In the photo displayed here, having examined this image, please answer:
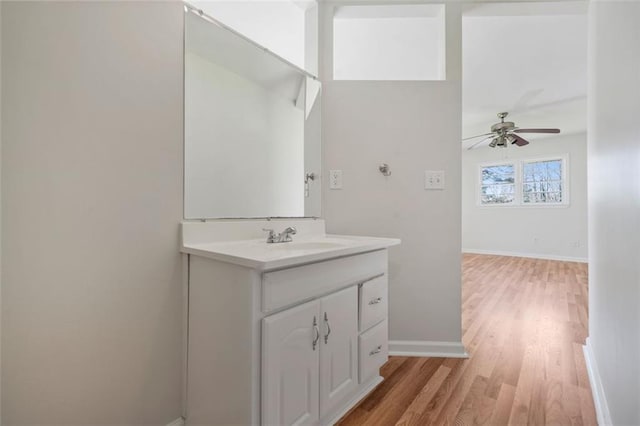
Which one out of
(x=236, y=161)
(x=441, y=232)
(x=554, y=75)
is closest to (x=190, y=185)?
(x=236, y=161)

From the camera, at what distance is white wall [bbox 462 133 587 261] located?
5.34 metres

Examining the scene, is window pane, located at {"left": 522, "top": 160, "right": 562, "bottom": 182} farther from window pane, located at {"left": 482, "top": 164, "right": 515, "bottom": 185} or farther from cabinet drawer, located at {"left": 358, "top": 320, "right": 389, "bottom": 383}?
cabinet drawer, located at {"left": 358, "top": 320, "right": 389, "bottom": 383}

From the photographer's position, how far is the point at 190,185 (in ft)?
4.16

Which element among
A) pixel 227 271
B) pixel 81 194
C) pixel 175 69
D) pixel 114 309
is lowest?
pixel 114 309

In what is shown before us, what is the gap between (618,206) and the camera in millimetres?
1080

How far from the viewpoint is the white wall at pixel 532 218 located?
5.34 m

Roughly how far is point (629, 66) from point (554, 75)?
2.81 m

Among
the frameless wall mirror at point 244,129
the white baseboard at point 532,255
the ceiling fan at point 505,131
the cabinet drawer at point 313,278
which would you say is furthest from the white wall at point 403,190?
the white baseboard at point 532,255

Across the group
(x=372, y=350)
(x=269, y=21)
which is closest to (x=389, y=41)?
(x=269, y=21)

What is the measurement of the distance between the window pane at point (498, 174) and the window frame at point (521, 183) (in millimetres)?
62

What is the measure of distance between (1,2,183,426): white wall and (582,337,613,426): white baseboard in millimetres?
1786

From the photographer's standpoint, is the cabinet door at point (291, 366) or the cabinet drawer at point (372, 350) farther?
the cabinet drawer at point (372, 350)

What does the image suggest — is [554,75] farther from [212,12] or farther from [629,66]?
[212,12]

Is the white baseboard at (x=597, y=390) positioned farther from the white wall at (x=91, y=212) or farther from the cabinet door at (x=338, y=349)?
the white wall at (x=91, y=212)
